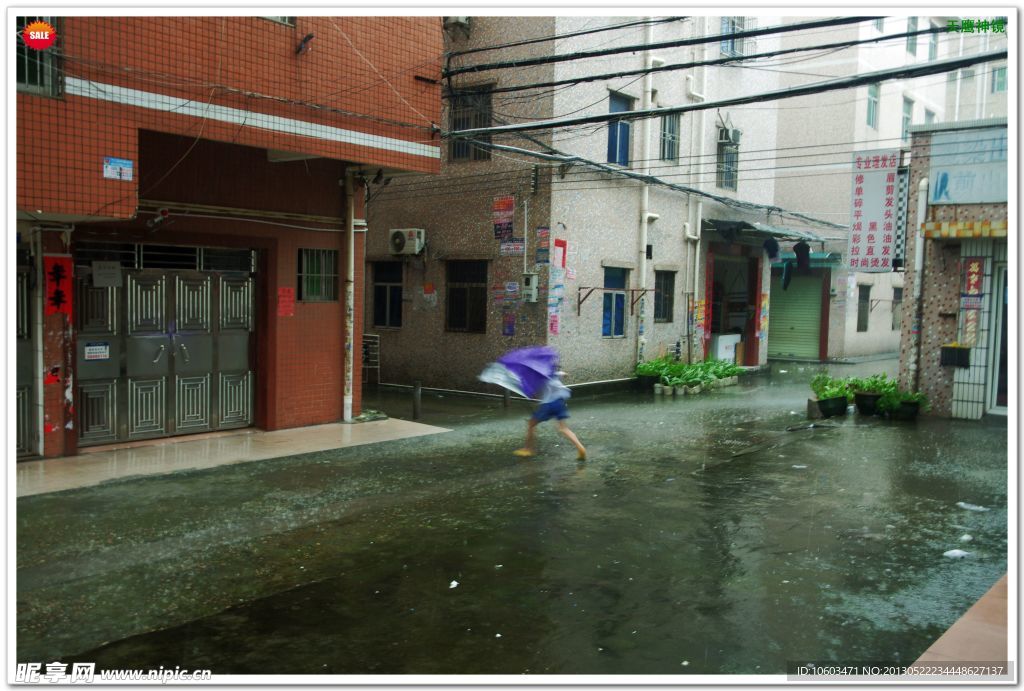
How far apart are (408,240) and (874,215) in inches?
348

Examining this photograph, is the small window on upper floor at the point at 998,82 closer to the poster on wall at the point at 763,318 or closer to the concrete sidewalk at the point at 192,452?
the poster on wall at the point at 763,318

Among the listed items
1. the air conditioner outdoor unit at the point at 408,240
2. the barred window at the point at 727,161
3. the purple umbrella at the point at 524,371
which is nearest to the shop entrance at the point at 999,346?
the barred window at the point at 727,161

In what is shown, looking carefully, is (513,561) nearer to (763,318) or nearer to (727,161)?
(727,161)

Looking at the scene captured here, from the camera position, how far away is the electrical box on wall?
15.0 metres

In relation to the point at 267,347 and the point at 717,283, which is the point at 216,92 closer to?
the point at 267,347

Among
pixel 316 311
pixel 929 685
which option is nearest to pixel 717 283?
pixel 316 311

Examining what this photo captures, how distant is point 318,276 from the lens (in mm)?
11656

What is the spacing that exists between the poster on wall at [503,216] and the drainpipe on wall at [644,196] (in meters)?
3.33

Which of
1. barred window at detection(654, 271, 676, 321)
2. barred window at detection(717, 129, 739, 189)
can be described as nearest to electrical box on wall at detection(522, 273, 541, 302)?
barred window at detection(654, 271, 676, 321)

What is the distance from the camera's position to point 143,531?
6.74m

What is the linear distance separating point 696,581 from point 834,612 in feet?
3.12

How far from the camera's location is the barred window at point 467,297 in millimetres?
16109

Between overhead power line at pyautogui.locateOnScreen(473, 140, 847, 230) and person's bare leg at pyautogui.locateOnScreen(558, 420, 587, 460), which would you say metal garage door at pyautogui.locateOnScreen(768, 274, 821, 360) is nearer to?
overhead power line at pyautogui.locateOnScreen(473, 140, 847, 230)

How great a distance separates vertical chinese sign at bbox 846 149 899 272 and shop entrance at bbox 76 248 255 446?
9.76 m
